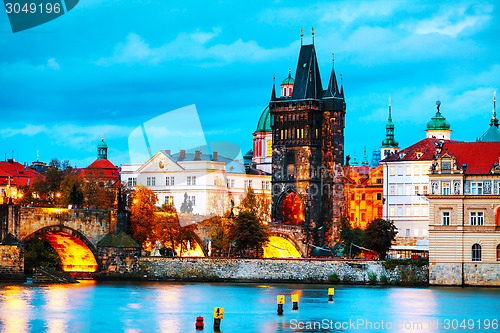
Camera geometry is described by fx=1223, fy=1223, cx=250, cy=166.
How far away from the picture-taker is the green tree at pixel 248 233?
101m

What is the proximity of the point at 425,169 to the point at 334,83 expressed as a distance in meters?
12.5

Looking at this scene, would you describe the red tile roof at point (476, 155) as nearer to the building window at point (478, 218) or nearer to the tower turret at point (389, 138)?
the building window at point (478, 218)

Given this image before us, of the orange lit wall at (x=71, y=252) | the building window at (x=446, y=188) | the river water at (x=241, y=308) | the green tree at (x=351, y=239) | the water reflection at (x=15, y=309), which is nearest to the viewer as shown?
the water reflection at (x=15, y=309)

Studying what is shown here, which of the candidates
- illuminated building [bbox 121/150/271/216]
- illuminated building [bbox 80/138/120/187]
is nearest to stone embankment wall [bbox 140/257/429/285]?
illuminated building [bbox 121/150/271/216]

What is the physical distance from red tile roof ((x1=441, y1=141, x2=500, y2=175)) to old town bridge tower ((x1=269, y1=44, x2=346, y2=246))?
30354mm

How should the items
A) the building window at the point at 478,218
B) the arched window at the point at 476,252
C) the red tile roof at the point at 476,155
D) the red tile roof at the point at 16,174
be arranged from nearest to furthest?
the arched window at the point at 476,252, the building window at the point at 478,218, the red tile roof at the point at 476,155, the red tile roof at the point at 16,174

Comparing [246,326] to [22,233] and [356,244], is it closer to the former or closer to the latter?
[22,233]

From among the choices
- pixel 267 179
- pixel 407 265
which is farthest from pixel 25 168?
pixel 407 265

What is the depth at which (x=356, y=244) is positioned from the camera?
107750 millimetres

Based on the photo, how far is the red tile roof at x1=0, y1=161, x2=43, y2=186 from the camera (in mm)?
142625

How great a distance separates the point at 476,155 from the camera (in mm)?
89000

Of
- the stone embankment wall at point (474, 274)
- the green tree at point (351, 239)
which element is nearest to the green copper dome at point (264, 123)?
the green tree at point (351, 239)

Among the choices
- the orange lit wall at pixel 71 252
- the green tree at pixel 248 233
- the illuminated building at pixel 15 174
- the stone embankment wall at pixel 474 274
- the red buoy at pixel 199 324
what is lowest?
the red buoy at pixel 199 324

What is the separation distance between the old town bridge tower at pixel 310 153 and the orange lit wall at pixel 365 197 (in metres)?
15.2
